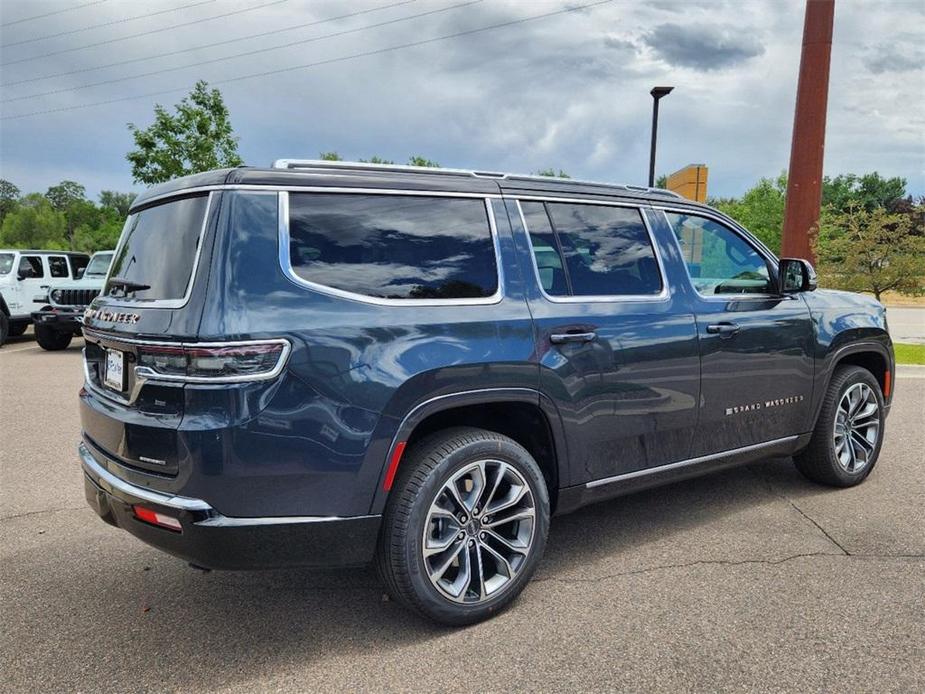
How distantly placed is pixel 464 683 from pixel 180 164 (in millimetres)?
22103

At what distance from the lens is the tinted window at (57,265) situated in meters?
14.8

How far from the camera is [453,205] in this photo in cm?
300

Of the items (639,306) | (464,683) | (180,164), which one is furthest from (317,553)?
(180,164)

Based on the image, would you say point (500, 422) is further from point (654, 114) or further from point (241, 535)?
point (654, 114)

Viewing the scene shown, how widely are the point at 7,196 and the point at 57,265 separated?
375ft

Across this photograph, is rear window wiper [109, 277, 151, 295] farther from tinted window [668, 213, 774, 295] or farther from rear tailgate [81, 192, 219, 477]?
tinted window [668, 213, 774, 295]

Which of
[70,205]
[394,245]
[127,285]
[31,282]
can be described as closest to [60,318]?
[31,282]

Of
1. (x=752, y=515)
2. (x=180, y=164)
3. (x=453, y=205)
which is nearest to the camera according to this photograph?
(x=453, y=205)

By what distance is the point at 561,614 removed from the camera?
296 centimetres

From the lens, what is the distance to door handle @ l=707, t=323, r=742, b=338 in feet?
12.0

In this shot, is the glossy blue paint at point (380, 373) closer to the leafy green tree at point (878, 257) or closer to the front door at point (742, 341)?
the front door at point (742, 341)

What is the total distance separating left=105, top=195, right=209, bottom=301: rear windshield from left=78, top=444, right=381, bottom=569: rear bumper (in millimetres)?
764

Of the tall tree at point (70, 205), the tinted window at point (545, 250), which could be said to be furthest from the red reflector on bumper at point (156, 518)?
the tall tree at point (70, 205)

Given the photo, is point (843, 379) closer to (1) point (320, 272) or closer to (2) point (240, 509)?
(1) point (320, 272)
